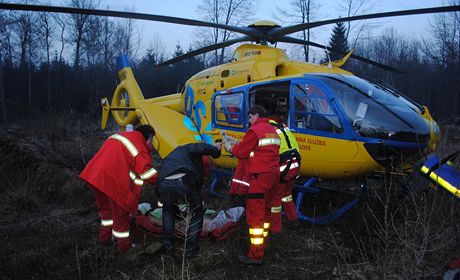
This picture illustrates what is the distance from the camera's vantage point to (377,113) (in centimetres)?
456

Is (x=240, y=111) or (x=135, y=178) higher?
(x=240, y=111)

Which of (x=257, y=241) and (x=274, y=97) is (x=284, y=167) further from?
(x=274, y=97)

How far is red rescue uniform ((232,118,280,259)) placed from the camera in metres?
3.91

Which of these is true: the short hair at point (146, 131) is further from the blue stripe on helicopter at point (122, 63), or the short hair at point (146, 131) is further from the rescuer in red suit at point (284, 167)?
the blue stripe on helicopter at point (122, 63)

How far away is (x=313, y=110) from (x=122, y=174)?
2.67 meters

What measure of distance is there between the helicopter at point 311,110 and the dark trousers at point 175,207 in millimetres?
1660

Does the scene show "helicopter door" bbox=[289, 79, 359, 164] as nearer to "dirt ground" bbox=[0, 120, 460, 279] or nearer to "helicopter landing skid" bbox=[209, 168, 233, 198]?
"dirt ground" bbox=[0, 120, 460, 279]

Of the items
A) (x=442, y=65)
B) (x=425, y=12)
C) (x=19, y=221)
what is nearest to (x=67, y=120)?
(x=19, y=221)

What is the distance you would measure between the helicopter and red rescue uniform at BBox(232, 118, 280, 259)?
→ 1.11m

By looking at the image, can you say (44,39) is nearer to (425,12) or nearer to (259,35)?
(259,35)

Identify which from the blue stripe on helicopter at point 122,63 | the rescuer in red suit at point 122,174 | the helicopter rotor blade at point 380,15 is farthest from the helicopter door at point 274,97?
the blue stripe on helicopter at point 122,63

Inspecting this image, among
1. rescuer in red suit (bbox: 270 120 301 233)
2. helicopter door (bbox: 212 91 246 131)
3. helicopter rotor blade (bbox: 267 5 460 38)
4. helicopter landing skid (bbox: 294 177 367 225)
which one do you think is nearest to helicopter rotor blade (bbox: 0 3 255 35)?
helicopter rotor blade (bbox: 267 5 460 38)

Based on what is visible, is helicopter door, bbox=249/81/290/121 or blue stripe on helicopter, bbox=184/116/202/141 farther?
blue stripe on helicopter, bbox=184/116/202/141

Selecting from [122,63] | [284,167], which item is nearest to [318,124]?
[284,167]
